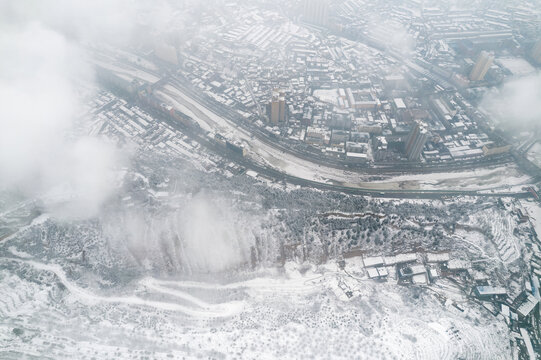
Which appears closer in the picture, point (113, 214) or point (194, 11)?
point (113, 214)

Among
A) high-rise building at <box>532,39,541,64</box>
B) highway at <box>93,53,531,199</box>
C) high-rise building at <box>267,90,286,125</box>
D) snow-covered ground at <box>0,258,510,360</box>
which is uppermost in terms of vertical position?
high-rise building at <box>532,39,541,64</box>

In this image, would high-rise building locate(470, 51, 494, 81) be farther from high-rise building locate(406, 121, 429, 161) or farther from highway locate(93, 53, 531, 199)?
highway locate(93, 53, 531, 199)

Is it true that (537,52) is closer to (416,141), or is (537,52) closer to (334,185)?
(416,141)

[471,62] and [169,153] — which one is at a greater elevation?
[471,62]

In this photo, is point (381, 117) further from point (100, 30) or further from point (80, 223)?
point (100, 30)

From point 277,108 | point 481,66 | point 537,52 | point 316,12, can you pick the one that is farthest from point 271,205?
point 537,52

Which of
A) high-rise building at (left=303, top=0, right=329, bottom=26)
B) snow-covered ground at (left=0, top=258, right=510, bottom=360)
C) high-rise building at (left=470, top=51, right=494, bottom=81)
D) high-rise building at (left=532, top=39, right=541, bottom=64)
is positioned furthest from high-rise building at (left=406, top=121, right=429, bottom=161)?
high-rise building at (left=532, top=39, right=541, bottom=64)

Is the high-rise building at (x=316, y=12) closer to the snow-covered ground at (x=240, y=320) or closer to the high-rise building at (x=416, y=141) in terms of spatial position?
the high-rise building at (x=416, y=141)

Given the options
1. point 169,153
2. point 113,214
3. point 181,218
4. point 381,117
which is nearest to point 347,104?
point 381,117
